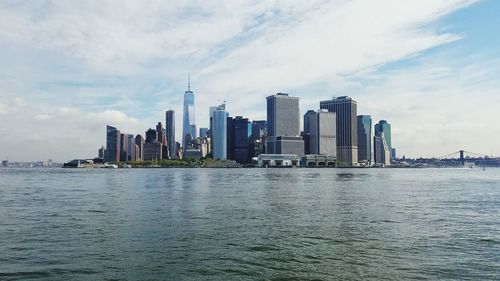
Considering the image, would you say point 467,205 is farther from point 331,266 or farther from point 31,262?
point 31,262

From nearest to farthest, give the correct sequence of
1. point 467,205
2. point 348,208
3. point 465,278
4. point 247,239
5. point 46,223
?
point 465,278 < point 247,239 < point 46,223 < point 348,208 < point 467,205

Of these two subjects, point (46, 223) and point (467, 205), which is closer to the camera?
point (46, 223)

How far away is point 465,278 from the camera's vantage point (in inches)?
917

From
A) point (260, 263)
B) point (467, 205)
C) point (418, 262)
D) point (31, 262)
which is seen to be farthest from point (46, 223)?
point (467, 205)

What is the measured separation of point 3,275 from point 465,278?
2522 centimetres

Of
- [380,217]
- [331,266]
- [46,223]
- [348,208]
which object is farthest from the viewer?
[348,208]

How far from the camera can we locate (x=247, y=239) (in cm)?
3334

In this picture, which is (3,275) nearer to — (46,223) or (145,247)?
(145,247)

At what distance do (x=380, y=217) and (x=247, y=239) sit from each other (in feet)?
61.9

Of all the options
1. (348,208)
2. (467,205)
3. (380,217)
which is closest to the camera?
(380,217)

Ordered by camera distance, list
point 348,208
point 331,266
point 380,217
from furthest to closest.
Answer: point 348,208, point 380,217, point 331,266

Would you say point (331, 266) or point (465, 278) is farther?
point (331, 266)

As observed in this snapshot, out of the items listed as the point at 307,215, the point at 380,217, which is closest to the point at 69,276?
the point at 307,215

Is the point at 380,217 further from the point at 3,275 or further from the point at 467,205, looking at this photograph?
the point at 3,275
